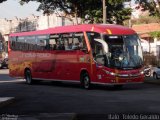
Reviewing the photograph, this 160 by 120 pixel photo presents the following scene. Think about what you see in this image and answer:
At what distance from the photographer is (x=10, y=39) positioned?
36.8m

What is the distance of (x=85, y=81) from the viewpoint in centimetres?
2820

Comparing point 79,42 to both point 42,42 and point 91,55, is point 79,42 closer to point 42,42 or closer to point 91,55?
point 91,55

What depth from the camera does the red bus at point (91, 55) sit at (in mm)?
26875

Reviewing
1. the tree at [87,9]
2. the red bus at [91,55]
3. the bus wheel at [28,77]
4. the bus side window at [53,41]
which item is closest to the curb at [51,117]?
the red bus at [91,55]

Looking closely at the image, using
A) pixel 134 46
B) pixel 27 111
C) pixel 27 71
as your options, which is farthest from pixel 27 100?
pixel 27 71

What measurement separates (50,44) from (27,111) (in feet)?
49.6

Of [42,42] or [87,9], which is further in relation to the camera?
[87,9]

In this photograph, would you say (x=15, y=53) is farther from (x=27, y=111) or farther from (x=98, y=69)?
(x=27, y=111)

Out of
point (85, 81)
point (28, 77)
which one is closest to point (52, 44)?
point (28, 77)

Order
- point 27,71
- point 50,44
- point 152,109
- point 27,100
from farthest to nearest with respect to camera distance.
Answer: point 27,71 < point 50,44 < point 27,100 < point 152,109

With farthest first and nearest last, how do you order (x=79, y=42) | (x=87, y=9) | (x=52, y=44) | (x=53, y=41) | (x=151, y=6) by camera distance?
(x=87, y=9)
(x=151, y=6)
(x=52, y=44)
(x=53, y=41)
(x=79, y=42)

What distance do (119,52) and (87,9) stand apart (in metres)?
23.0

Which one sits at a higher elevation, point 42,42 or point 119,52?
point 42,42

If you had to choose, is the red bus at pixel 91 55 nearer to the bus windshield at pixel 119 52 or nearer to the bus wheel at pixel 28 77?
the bus windshield at pixel 119 52
